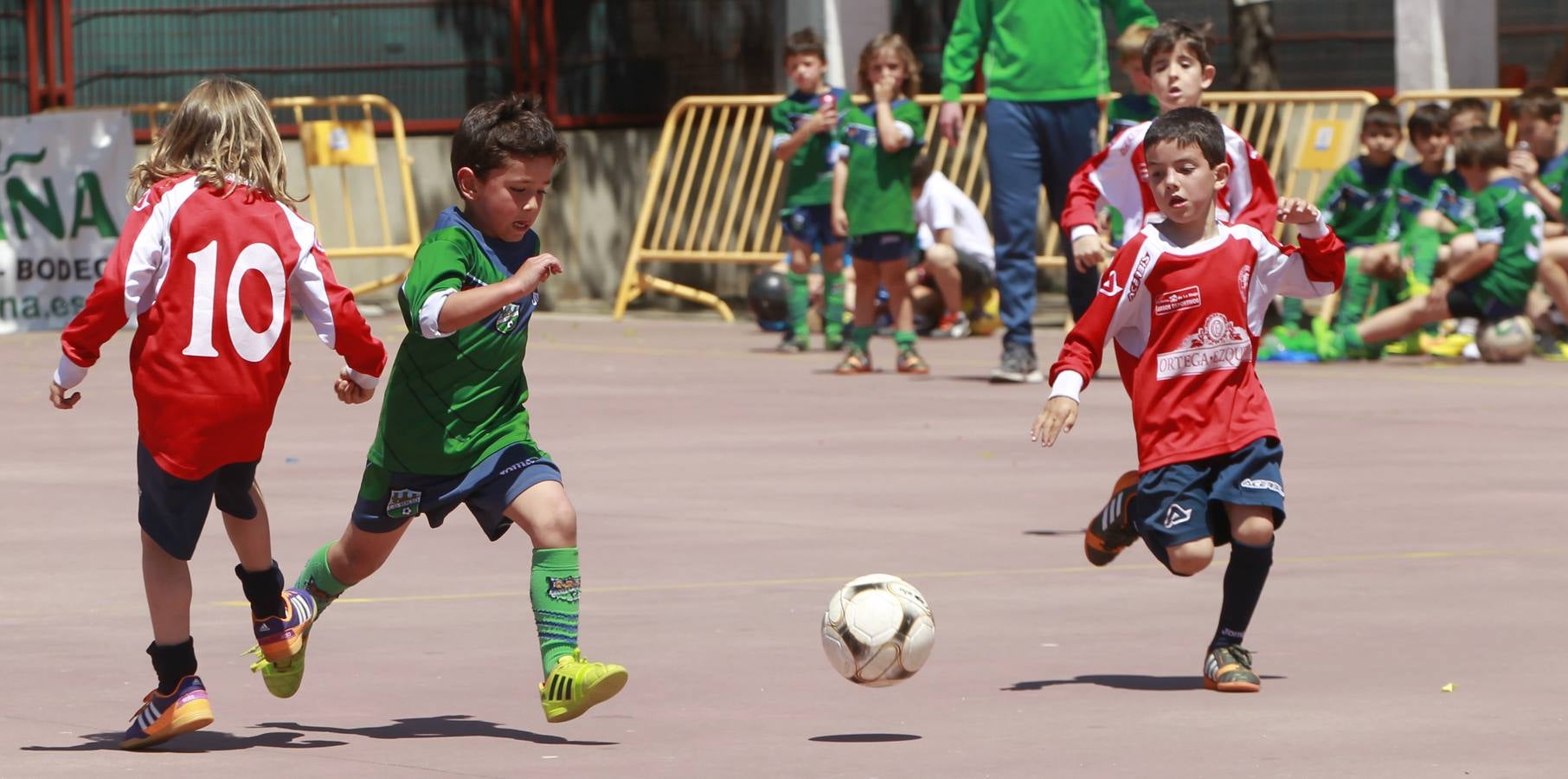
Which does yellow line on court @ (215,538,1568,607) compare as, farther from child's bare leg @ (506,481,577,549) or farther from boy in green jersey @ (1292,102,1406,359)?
boy in green jersey @ (1292,102,1406,359)

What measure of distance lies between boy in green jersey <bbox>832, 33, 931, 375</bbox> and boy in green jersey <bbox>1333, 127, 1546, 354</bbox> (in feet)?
8.86

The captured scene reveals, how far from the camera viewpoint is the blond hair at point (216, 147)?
596 cm

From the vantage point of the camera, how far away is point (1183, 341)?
21.9ft

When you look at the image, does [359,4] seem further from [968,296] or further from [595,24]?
[968,296]

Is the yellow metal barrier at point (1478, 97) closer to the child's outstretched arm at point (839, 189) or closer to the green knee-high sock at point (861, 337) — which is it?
the child's outstretched arm at point (839, 189)

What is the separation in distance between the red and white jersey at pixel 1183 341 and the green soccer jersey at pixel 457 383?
134cm

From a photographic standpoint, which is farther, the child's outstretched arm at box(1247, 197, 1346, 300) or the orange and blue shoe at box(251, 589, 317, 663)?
the child's outstretched arm at box(1247, 197, 1346, 300)

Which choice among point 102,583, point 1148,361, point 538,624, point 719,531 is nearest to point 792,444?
point 719,531

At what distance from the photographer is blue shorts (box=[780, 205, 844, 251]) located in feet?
52.7

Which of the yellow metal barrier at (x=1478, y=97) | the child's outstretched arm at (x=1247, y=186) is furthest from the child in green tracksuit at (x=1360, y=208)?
the child's outstretched arm at (x=1247, y=186)

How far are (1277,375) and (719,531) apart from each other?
6478 mm

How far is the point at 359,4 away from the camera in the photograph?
22.4m

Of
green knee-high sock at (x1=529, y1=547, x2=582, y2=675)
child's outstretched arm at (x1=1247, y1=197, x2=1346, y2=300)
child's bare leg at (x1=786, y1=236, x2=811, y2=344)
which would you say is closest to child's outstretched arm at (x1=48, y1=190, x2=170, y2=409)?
green knee-high sock at (x1=529, y1=547, x2=582, y2=675)

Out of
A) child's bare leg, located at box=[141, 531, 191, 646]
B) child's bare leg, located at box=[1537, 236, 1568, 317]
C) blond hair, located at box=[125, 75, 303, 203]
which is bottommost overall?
child's bare leg, located at box=[1537, 236, 1568, 317]
